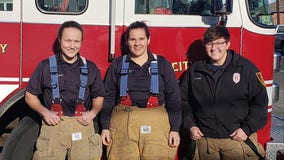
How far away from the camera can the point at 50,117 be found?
11.0ft

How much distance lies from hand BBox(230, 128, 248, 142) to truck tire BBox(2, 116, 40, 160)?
1.60 metres

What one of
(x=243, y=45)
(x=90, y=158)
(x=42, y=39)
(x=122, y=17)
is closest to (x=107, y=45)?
(x=122, y=17)

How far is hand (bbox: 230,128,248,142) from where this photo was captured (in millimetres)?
3555

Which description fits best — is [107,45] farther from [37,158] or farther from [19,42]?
[37,158]

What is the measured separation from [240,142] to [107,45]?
1349 millimetres

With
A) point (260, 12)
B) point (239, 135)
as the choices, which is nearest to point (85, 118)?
point (239, 135)

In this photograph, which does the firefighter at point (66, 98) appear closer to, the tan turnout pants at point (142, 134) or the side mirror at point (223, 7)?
the tan turnout pants at point (142, 134)

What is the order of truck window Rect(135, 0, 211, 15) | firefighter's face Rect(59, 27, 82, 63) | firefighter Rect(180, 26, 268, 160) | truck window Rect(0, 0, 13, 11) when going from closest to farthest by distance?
firefighter's face Rect(59, 27, 82, 63) < firefighter Rect(180, 26, 268, 160) < truck window Rect(0, 0, 13, 11) < truck window Rect(135, 0, 211, 15)

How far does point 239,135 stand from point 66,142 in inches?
53.0

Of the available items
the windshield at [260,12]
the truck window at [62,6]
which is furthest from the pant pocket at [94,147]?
the windshield at [260,12]

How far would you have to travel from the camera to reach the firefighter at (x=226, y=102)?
3.55 m

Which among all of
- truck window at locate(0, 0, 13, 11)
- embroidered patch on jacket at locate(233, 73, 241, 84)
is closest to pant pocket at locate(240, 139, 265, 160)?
embroidered patch on jacket at locate(233, 73, 241, 84)

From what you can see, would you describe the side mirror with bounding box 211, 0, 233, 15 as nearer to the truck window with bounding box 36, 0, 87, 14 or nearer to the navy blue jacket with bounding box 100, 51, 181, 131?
the navy blue jacket with bounding box 100, 51, 181, 131

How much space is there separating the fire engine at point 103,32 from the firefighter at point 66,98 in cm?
34
